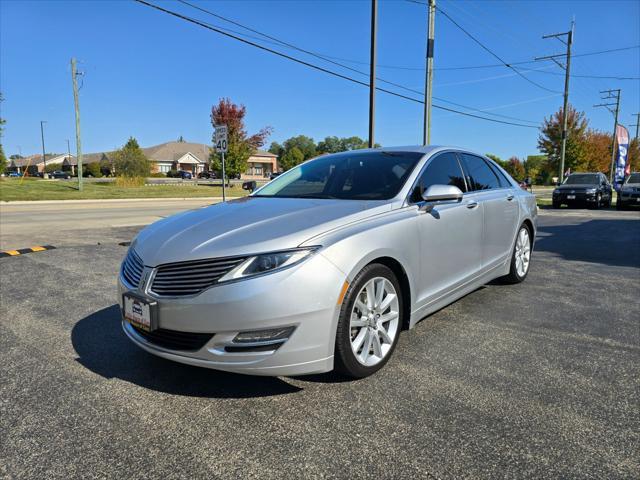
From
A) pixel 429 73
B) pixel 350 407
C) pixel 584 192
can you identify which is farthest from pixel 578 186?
pixel 350 407

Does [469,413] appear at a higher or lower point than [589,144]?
lower

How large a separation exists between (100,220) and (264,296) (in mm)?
12865

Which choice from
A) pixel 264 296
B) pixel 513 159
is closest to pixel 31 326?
pixel 264 296

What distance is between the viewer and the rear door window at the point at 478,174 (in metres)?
4.44

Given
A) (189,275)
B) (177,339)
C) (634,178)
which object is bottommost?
(177,339)

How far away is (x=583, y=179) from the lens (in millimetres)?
20828

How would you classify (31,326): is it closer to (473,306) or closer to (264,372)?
(264,372)

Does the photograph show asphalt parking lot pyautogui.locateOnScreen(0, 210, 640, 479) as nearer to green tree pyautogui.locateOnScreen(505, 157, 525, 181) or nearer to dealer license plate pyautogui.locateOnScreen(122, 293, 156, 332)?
dealer license plate pyautogui.locateOnScreen(122, 293, 156, 332)

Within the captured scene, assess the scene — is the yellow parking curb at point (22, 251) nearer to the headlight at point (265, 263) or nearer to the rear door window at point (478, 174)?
the headlight at point (265, 263)

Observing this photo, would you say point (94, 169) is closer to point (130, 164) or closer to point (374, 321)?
point (130, 164)

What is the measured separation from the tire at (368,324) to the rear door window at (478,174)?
183 cm

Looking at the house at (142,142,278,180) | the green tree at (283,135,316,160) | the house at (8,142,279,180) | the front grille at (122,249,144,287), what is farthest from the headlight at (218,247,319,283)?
the green tree at (283,135,316,160)

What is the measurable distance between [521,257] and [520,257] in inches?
1.6

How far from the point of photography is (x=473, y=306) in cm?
458
